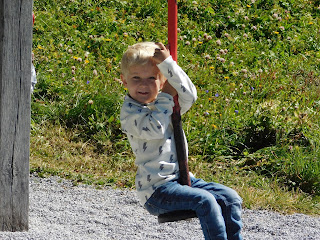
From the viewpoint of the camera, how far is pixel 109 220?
→ 183 inches

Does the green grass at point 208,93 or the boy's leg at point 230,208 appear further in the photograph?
the green grass at point 208,93

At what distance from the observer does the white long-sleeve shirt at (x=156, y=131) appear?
122 inches

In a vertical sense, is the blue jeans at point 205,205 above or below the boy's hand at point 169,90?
below

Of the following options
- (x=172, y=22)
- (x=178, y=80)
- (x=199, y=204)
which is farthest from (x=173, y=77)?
(x=199, y=204)

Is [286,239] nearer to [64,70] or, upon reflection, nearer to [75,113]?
[75,113]

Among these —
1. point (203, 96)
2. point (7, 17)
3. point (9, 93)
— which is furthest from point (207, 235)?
point (203, 96)

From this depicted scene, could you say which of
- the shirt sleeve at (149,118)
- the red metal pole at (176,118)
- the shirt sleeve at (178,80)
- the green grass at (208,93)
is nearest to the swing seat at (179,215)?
the red metal pole at (176,118)

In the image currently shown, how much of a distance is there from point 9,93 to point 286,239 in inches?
89.4

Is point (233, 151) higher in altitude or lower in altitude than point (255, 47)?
lower

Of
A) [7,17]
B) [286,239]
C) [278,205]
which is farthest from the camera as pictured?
[278,205]

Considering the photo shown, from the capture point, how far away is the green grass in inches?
225

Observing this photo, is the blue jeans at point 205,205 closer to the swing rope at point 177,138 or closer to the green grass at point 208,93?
the swing rope at point 177,138

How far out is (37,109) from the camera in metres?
6.30

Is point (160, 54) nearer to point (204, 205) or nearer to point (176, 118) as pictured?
point (176, 118)
